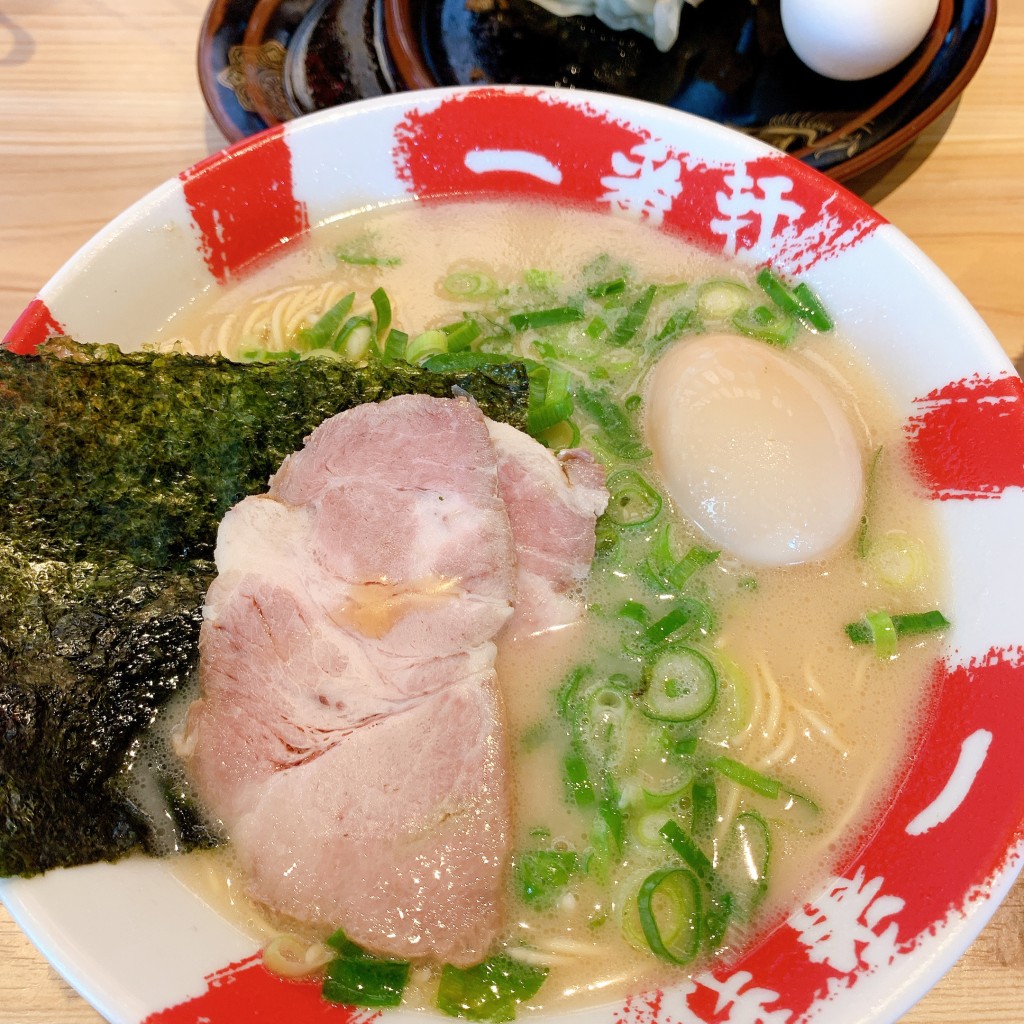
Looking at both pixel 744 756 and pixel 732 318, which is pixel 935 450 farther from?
pixel 744 756

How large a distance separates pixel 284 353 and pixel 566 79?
1.28 metres

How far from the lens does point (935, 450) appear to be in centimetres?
156

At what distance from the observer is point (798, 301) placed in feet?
5.79

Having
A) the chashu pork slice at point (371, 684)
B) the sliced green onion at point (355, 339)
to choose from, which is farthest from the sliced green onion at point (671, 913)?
the sliced green onion at point (355, 339)

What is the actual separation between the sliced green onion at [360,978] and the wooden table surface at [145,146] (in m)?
1.83

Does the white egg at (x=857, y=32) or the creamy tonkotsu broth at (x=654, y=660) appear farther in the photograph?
the white egg at (x=857, y=32)

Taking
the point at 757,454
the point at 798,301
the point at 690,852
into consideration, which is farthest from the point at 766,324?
the point at 690,852

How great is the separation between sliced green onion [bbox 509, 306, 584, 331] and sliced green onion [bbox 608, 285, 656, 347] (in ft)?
0.31

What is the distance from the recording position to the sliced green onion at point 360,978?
117 centimetres

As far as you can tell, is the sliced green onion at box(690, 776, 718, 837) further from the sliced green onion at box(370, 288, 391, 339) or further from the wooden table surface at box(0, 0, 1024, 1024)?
the wooden table surface at box(0, 0, 1024, 1024)

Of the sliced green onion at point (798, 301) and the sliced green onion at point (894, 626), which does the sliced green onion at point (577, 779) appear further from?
the sliced green onion at point (798, 301)

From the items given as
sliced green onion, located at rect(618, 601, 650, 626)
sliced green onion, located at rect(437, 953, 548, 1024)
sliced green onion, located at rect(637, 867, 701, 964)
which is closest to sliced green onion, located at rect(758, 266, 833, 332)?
sliced green onion, located at rect(618, 601, 650, 626)

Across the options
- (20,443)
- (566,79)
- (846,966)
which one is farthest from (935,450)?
(20,443)

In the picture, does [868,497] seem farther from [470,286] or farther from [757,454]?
[470,286]
